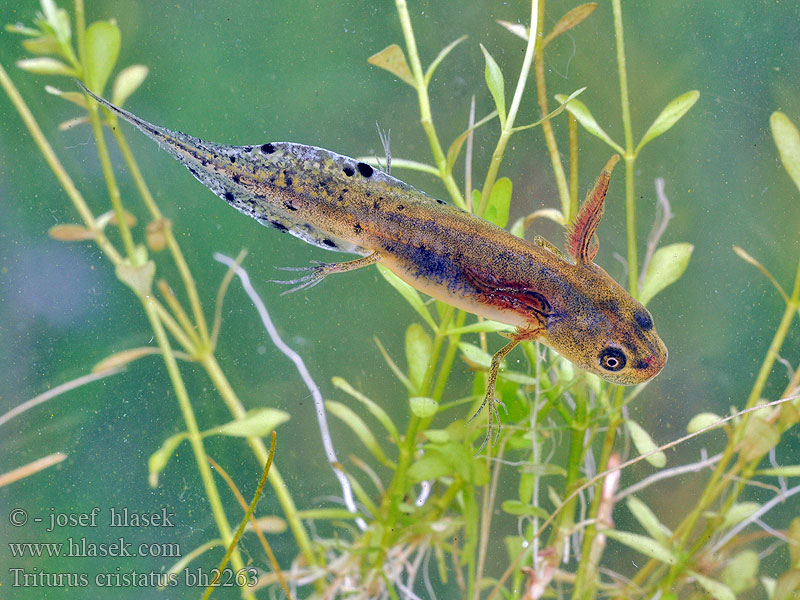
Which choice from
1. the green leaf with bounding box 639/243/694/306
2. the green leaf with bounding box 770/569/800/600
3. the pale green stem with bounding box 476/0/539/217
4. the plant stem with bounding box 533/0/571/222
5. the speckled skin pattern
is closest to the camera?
the speckled skin pattern

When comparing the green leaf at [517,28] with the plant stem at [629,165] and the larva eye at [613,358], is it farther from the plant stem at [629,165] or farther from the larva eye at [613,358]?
the larva eye at [613,358]

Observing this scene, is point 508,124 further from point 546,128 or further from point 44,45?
point 44,45

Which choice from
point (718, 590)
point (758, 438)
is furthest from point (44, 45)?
point (718, 590)

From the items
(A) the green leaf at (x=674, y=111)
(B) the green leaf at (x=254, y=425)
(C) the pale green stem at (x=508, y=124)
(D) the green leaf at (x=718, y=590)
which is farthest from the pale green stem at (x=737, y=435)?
(B) the green leaf at (x=254, y=425)

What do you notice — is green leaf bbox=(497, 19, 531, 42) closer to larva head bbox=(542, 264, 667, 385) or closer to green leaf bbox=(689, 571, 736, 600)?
larva head bbox=(542, 264, 667, 385)

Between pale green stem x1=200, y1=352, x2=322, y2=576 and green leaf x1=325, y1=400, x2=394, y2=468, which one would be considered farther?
pale green stem x1=200, y1=352, x2=322, y2=576

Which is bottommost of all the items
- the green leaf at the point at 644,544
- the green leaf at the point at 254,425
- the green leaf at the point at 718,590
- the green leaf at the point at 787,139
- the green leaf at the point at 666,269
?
the green leaf at the point at 718,590

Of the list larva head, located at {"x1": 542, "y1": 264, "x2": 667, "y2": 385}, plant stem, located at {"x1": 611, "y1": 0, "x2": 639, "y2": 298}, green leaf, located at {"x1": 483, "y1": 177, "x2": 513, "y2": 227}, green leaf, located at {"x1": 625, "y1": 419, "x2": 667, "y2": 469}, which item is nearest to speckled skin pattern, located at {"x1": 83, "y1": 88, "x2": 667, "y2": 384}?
larva head, located at {"x1": 542, "y1": 264, "x2": 667, "y2": 385}

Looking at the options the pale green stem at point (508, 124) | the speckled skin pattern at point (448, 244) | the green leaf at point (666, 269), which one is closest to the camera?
the speckled skin pattern at point (448, 244)
